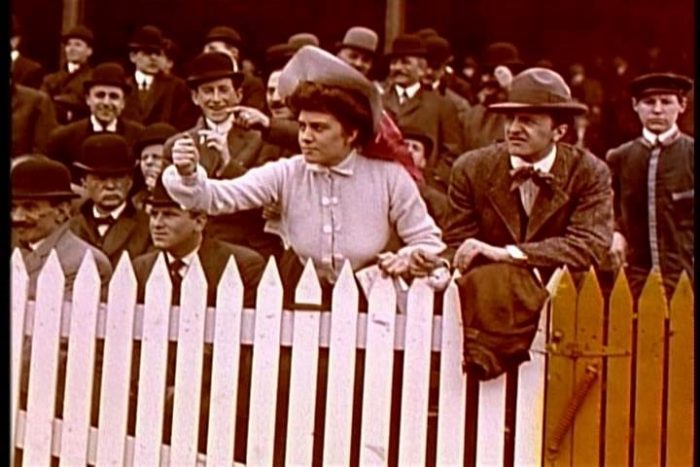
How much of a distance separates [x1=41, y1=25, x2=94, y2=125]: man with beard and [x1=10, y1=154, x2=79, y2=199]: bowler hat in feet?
3.14

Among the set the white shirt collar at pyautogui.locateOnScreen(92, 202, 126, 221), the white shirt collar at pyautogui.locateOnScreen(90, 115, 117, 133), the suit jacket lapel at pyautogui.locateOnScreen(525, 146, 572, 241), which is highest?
the white shirt collar at pyautogui.locateOnScreen(90, 115, 117, 133)

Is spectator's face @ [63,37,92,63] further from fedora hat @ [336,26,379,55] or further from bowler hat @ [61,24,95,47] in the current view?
fedora hat @ [336,26,379,55]

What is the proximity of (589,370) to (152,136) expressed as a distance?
1525 mm

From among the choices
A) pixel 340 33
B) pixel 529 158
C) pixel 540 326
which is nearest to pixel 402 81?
pixel 340 33

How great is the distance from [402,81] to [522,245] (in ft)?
5.88

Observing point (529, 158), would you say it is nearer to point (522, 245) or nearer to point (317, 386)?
point (522, 245)

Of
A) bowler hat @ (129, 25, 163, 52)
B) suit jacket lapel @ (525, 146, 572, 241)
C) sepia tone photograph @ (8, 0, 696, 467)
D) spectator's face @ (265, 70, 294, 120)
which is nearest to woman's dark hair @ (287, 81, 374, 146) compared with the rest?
sepia tone photograph @ (8, 0, 696, 467)

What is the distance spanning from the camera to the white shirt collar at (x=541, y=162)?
380cm

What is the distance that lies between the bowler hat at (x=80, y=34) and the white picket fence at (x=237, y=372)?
158 cm

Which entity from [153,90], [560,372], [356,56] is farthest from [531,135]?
[356,56]

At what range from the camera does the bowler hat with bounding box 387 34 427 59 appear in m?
5.54

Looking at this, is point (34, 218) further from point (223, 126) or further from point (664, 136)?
point (664, 136)

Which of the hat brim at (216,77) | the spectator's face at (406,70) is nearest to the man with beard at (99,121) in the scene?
the hat brim at (216,77)

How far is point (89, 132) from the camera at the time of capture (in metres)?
4.62
